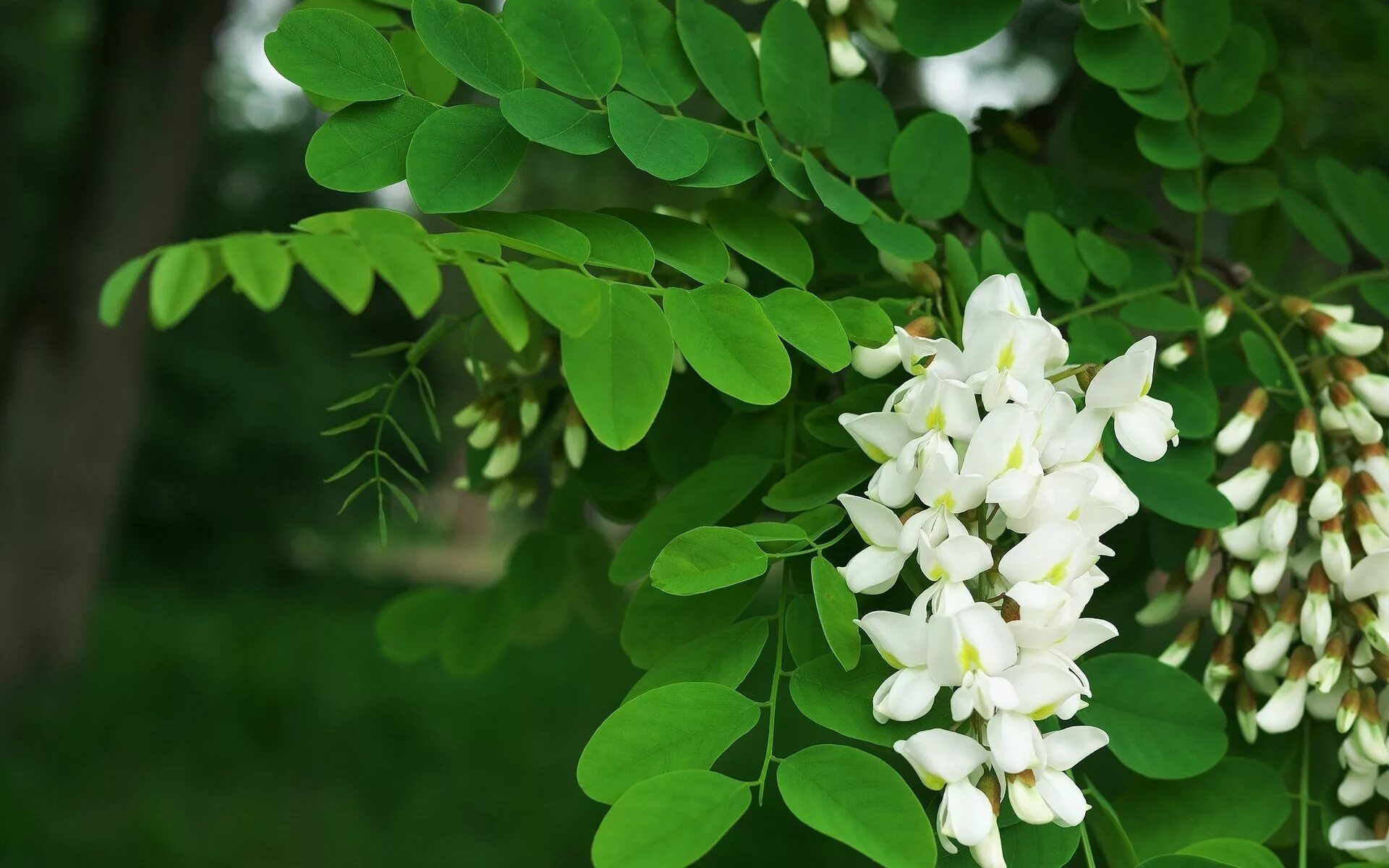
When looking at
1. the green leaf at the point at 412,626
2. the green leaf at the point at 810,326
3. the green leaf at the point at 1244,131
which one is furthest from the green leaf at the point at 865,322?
the green leaf at the point at 412,626

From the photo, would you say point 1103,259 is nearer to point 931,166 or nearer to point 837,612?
point 931,166

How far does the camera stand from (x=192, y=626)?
15.6ft

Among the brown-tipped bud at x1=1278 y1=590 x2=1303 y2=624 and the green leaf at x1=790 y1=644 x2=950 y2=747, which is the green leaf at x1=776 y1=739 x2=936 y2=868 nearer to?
the green leaf at x1=790 y1=644 x2=950 y2=747

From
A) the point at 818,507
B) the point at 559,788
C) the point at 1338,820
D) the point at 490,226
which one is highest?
the point at 490,226

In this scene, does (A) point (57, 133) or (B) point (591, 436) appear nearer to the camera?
(B) point (591, 436)

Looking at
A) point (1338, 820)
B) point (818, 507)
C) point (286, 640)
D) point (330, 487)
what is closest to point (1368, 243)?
point (1338, 820)

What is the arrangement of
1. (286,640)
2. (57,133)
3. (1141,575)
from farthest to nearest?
(57,133)
(286,640)
(1141,575)

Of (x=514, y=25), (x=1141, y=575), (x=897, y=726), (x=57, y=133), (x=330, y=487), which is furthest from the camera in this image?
(x=330, y=487)

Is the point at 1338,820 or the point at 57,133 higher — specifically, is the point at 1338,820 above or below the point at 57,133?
above

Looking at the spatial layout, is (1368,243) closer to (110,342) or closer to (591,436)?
(591,436)

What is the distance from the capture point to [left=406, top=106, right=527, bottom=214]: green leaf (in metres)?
0.54

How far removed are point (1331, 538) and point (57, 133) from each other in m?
6.14

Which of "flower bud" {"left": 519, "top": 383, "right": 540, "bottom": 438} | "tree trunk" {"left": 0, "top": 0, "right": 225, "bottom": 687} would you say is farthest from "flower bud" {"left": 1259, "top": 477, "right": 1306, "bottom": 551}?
"tree trunk" {"left": 0, "top": 0, "right": 225, "bottom": 687}

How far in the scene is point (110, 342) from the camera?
3195 mm
